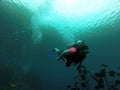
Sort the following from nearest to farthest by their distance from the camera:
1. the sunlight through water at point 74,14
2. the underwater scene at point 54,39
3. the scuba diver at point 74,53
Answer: the scuba diver at point 74,53 → the sunlight through water at point 74,14 → the underwater scene at point 54,39

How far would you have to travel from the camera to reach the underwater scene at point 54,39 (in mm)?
12984

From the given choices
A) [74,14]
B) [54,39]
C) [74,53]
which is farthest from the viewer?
[54,39]

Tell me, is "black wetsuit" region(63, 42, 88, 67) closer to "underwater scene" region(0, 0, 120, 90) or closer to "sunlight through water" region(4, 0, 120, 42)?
"underwater scene" region(0, 0, 120, 90)

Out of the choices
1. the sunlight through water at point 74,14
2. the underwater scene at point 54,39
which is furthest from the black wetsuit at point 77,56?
the sunlight through water at point 74,14

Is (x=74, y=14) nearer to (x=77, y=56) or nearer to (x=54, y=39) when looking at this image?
(x=54, y=39)

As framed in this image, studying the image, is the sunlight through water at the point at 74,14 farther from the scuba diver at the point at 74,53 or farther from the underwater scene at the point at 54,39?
the scuba diver at the point at 74,53

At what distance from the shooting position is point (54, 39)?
20.2 meters

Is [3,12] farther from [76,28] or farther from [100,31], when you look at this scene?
[100,31]

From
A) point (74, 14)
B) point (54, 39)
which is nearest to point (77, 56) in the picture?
point (74, 14)

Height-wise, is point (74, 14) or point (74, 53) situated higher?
point (74, 14)

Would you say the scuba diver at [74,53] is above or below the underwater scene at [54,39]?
Answer: below

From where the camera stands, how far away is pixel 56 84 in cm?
3023

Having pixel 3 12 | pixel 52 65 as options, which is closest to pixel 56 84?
pixel 52 65

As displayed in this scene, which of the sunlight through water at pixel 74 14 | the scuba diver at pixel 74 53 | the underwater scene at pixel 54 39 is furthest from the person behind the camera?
the underwater scene at pixel 54 39
